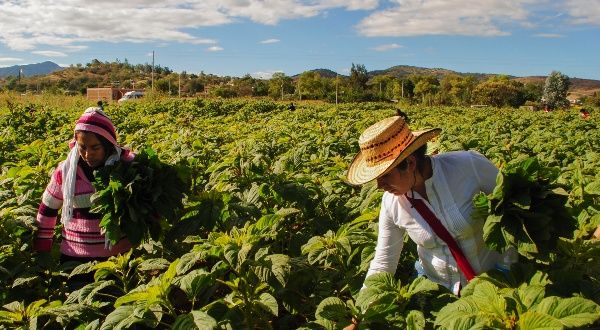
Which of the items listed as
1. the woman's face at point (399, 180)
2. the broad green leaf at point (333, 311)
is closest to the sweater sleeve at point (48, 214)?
the broad green leaf at point (333, 311)

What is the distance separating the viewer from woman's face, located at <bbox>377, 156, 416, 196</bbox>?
7.03 feet

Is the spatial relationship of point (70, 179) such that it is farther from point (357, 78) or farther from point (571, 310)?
point (357, 78)

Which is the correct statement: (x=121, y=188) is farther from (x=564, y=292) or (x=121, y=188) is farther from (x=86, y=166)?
(x=564, y=292)

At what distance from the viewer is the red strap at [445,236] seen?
2.19m

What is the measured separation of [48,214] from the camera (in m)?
3.29

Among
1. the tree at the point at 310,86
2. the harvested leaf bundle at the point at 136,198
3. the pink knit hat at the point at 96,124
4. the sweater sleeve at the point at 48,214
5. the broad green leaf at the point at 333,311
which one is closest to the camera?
the broad green leaf at the point at 333,311

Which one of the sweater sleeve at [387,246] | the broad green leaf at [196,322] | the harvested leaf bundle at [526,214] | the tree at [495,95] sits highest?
the tree at [495,95]

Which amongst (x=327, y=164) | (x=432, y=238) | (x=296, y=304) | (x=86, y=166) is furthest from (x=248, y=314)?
(x=327, y=164)

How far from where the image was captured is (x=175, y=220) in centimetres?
319

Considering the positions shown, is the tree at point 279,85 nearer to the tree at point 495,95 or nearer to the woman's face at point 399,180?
the tree at point 495,95

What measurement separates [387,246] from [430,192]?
331 millimetres

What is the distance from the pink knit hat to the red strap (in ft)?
6.55

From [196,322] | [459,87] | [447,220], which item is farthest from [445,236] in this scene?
[459,87]

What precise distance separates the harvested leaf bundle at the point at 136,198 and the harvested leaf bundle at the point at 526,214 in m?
1.82
